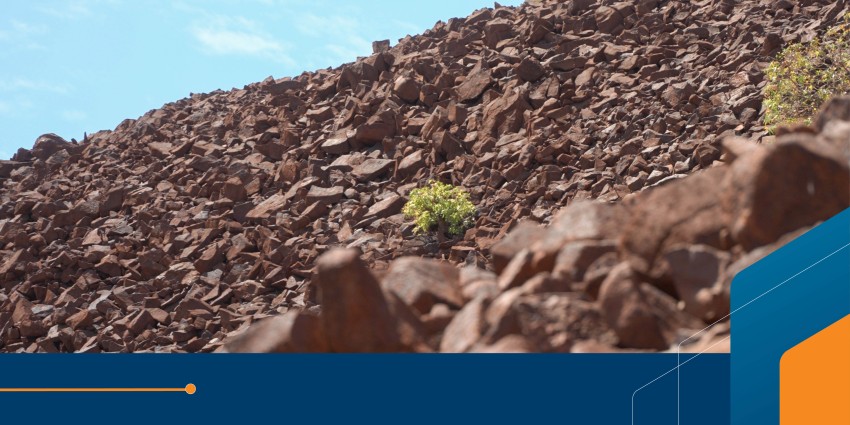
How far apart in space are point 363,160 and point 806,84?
11442 millimetres

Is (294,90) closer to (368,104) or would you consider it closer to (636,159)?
(368,104)

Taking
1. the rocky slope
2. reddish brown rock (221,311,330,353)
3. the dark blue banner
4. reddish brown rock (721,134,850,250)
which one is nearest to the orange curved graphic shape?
the dark blue banner

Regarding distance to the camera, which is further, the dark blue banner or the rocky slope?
the rocky slope

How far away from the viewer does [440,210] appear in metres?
19.0

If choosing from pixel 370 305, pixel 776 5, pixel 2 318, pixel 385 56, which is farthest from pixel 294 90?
pixel 370 305

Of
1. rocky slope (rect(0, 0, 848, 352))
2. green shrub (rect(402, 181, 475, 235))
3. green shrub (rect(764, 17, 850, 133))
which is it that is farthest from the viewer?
rocky slope (rect(0, 0, 848, 352))

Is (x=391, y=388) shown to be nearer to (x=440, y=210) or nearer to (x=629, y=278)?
(x=629, y=278)

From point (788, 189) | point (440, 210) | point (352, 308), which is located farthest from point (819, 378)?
point (440, 210)

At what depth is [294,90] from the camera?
30781mm

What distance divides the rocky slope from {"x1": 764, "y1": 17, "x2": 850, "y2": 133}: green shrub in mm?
1278

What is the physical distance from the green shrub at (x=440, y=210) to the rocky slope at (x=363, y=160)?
0.40 meters

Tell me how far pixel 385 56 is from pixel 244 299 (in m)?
11.8

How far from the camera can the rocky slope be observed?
763 inches

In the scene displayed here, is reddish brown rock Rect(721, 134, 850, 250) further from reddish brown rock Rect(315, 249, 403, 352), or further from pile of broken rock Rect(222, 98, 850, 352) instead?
reddish brown rock Rect(315, 249, 403, 352)
